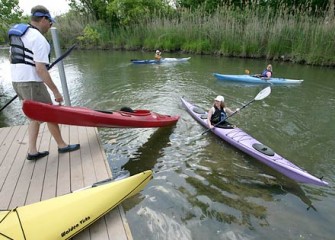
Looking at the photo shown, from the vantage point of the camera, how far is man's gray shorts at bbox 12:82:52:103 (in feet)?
11.0

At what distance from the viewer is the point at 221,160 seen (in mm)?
5023

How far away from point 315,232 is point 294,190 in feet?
2.84

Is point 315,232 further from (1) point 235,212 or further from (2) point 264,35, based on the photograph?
(2) point 264,35

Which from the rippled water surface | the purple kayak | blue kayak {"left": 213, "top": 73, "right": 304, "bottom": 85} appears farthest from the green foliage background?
the purple kayak

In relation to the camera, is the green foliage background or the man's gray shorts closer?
the man's gray shorts

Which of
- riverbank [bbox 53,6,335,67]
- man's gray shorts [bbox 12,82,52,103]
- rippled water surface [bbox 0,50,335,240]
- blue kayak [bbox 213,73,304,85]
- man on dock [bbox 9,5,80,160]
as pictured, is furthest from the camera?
riverbank [bbox 53,6,335,67]

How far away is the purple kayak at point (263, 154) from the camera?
4.01 m

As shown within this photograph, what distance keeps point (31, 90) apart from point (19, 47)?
0.50 metres

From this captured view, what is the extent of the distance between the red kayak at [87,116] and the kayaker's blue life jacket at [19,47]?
48cm

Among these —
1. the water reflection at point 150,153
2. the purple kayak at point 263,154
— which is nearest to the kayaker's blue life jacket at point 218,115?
the purple kayak at point 263,154

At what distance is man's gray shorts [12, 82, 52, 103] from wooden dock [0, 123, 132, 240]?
2.78ft

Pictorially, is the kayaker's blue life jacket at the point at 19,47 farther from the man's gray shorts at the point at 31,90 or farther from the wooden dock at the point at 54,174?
the wooden dock at the point at 54,174

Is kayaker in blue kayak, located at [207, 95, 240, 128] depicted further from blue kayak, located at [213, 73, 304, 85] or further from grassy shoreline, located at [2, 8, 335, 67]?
grassy shoreline, located at [2, 8, 335, 67]

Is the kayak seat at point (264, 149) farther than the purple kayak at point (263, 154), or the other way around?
the kayak seat at point (264, 149)
